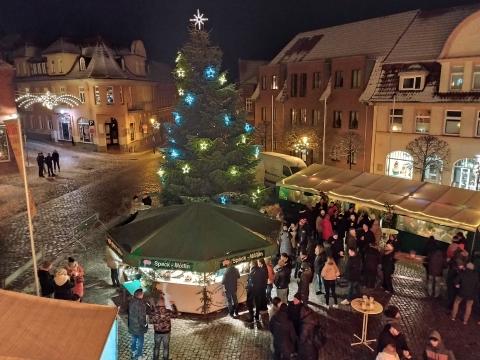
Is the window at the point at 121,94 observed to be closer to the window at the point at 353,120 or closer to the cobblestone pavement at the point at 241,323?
the window at the point at 353,120

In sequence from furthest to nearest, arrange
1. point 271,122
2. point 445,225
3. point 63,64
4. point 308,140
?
1. point 63,64
2. point 271,122
3. point 308,140
4. point 445,225

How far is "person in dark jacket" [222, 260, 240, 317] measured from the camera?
12141 millimetres

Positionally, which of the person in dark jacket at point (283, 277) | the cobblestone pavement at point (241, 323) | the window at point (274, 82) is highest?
the window at point (274, 82)

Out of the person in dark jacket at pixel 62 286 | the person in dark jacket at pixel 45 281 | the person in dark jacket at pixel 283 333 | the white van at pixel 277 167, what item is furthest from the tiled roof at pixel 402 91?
the person in dark jacket at pixel 45 281

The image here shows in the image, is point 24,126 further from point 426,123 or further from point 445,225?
point 445,225

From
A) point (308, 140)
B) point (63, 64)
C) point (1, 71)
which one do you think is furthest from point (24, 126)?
point (308, 140)

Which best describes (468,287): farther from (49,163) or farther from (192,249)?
(49,163)

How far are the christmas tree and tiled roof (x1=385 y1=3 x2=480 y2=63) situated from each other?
16348 millimetres

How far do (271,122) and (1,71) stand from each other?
70.4ft

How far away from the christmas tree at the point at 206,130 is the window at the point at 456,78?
1547 centimetres

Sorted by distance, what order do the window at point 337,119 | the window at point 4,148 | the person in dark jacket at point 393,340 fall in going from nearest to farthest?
the person in dark jacket at point 393,340, the window at point 4,148, the window at point 337,119

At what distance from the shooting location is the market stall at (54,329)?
20.5 ft

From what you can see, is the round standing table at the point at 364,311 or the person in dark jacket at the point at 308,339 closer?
the person in dark jacket at the point at 308,339

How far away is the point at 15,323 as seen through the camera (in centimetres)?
673
